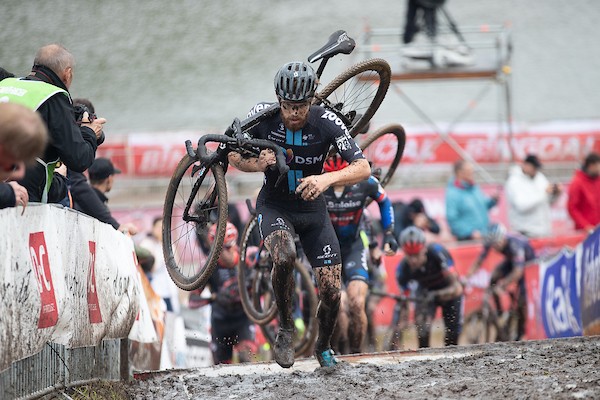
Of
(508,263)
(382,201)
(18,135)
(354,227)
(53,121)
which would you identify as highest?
(18,135)

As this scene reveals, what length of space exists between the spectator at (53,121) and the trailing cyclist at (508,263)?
29.8 ft

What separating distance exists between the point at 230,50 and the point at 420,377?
1238 inches

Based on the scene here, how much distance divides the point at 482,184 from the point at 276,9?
69.6 ft

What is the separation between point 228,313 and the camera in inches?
472

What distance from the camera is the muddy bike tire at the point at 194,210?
25.3ft

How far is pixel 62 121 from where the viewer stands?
6.68m

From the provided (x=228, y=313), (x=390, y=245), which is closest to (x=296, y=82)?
(x=390, y=245)

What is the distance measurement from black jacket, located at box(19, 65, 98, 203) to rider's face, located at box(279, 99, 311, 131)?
137cm

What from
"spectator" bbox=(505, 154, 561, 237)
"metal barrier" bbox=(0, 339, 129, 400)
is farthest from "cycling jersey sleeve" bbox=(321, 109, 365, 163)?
"spectator" bbox=(505, 154, 561, 237)

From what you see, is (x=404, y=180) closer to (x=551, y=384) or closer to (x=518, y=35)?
(x=551, y=384)

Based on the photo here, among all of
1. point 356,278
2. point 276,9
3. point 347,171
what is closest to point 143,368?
point 356,278

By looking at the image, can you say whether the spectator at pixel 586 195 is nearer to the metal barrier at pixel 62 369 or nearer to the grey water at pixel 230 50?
the metal barrier at pixel 62 369

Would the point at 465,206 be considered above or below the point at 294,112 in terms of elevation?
below

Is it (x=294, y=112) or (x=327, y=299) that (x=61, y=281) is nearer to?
(x=294, y=112)
